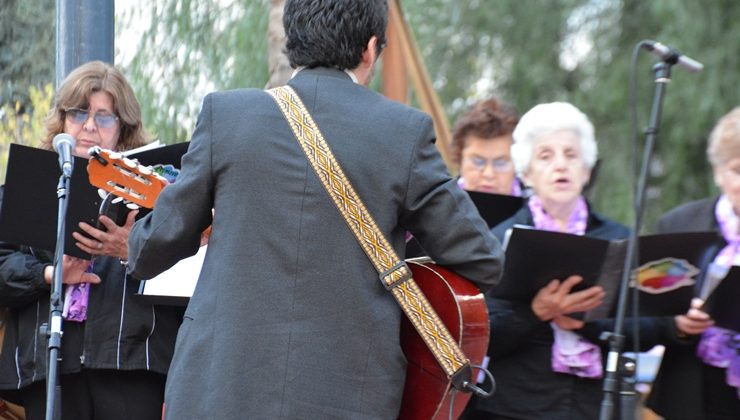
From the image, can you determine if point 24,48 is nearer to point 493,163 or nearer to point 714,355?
point 493,163

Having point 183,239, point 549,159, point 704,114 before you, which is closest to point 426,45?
point 704,114

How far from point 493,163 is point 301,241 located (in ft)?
7.76

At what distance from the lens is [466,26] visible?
10031 millimetres

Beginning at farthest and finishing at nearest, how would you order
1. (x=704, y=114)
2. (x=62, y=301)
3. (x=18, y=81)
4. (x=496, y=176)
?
(x=704, y=114) < (x=18, y=81) < (x=496, y=176) < (x=62, y=301)

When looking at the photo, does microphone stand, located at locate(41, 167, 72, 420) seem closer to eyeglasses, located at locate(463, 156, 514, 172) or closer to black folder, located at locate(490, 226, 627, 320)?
black folder, located at locate(490, 226, 627, 320)

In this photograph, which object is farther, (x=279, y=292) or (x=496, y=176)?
(x=496, y=176)

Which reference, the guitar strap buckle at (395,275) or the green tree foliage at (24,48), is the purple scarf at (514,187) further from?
the green tree foliage at (24,48)

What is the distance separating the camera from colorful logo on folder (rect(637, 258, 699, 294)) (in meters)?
4.25

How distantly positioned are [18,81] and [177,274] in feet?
13.1

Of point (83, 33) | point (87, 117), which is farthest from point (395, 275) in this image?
point (83, 33)

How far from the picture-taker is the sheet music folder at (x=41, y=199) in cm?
454

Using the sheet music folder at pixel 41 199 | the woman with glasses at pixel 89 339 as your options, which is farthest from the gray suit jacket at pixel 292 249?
the woman with glasses at pixel 89 339

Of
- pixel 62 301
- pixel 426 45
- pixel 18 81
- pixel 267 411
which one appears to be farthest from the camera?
pixel 426 45

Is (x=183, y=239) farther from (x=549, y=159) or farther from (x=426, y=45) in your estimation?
(x=426, y=45)
